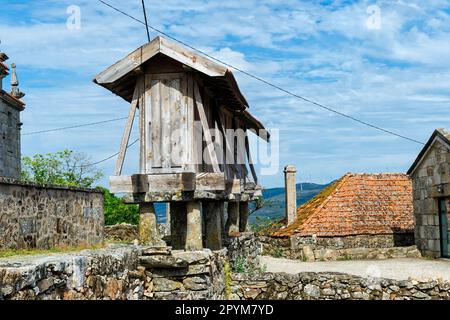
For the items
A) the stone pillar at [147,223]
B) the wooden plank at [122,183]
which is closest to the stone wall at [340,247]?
the stone pillar at [147,223]

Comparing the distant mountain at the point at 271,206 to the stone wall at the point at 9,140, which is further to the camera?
the distant mountain at the point at 271,206

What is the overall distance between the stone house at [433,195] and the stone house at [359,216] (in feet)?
5.46

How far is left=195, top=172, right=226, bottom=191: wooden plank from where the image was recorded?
10011mm

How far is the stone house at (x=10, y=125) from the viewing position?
20938mm

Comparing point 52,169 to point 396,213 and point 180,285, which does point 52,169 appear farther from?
point 180,285

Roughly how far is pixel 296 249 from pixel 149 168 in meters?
9.90

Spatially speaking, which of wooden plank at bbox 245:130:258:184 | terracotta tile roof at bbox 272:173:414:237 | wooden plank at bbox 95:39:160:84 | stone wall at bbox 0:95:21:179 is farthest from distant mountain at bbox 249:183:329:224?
wooden plank at bbox 95:39:160:84

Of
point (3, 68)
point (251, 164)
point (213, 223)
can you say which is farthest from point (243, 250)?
point (3, 68)

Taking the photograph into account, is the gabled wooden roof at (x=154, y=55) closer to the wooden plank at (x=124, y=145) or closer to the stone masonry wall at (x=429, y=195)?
the wooden plank at (x=124, y=145)

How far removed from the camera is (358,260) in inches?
723

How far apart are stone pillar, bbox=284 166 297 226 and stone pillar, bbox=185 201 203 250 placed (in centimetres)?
1136
